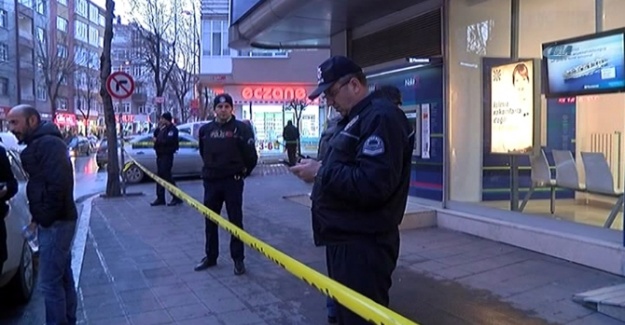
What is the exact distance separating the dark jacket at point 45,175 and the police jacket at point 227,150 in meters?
2.13

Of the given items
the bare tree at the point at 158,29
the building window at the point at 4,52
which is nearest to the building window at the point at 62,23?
the building window at the point at 4,52

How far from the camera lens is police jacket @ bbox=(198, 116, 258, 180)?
632cm

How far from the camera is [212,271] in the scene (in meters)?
6.50

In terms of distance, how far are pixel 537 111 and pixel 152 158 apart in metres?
12.1

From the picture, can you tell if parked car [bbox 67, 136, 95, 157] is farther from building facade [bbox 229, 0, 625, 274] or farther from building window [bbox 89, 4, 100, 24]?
Result: building window [bbox 89, 4, 100, 24]

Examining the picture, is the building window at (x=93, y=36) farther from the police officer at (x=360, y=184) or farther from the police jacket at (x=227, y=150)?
the police officer at (x=360, y=184)

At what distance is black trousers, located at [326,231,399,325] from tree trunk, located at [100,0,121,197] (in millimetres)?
11646

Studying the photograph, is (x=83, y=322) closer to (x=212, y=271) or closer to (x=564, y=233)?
(x=212, y=271)

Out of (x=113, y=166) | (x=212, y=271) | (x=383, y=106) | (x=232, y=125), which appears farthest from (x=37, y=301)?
(x=113, y=166)

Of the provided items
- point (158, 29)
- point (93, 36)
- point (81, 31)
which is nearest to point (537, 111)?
point (158, 29)

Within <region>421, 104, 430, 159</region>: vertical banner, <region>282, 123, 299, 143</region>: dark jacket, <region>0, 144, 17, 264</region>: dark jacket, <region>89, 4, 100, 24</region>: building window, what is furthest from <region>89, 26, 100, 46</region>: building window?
<region>0, 144, 17, 264</region>: dark jacket

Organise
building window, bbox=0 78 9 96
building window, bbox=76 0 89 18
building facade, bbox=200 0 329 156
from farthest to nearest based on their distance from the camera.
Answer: building window, bbox=76 0 89 18, building window, bbox=0 78 9 96, building facade, bbox=200 0 329 156

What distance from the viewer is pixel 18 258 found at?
5.19 metres

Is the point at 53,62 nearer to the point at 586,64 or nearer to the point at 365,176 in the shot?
the point at 586,64
